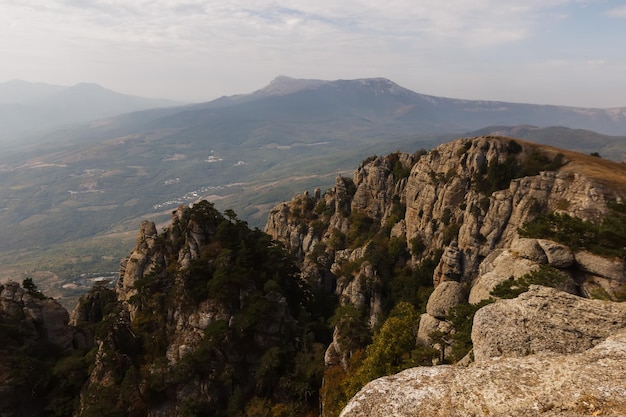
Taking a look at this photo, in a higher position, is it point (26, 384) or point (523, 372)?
point (523, 372)

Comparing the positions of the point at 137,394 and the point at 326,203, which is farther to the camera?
the point at 326,203

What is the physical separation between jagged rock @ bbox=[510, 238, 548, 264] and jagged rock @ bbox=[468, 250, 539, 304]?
0.48 metres

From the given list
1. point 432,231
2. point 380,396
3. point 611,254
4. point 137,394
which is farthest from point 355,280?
point 380,396

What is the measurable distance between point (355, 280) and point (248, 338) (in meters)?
30.0

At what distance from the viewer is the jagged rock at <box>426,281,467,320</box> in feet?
120

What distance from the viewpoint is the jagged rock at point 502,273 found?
3116 cm

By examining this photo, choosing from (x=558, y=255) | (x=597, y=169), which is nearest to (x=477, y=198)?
(x=597, y=169)

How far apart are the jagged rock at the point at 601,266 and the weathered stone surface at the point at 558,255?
0.81 meters

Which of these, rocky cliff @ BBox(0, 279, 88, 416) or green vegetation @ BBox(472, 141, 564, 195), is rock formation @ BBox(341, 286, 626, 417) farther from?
rocky cliff @ BBox(0, 279, 88, 416)

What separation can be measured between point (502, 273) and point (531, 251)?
322cm

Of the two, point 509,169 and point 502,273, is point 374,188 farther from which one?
point 502,273

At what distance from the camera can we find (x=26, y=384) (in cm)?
4669

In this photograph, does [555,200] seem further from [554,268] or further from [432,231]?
[554,268]

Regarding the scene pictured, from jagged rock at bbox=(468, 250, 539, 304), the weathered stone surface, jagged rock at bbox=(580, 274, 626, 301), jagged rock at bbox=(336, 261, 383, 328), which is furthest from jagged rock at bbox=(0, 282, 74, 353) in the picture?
jagged rock at bbox=(580, 274, 626, 301)
